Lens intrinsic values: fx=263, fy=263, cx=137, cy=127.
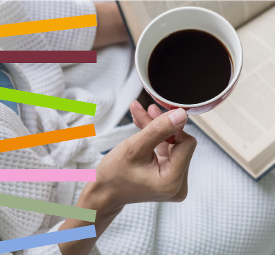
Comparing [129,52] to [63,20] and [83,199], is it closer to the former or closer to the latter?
[63,20]

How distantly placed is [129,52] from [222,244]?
0.61m

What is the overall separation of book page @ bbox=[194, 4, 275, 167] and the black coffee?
23 cm

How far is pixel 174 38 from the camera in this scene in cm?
47

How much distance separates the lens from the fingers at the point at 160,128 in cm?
38

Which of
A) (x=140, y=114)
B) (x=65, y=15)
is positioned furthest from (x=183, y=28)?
(x=65, y=15)

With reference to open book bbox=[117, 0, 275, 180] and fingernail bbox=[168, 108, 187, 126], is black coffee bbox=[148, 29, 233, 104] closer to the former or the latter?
fingernail bbox=[168, 108, 187, 126]

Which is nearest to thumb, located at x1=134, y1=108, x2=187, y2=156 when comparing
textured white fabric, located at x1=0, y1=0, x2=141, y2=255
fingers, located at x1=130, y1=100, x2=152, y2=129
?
fingers, located at x1=130, y1=100, x2=152, y2=129

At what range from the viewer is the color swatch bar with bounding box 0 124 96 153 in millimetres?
377

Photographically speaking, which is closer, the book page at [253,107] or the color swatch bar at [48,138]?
the color swatch bar at [48,138]

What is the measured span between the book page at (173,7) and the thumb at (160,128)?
356mm

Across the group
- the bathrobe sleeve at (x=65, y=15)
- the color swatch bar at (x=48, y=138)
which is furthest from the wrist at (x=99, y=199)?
the bathrobe sleeve at (x=65, y=15)

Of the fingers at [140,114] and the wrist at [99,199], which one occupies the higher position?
the fingers at [140,114]

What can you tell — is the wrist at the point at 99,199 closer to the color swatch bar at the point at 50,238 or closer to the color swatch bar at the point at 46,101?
the color swatch bar at the point at 50,238

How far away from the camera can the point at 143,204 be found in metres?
0.64
